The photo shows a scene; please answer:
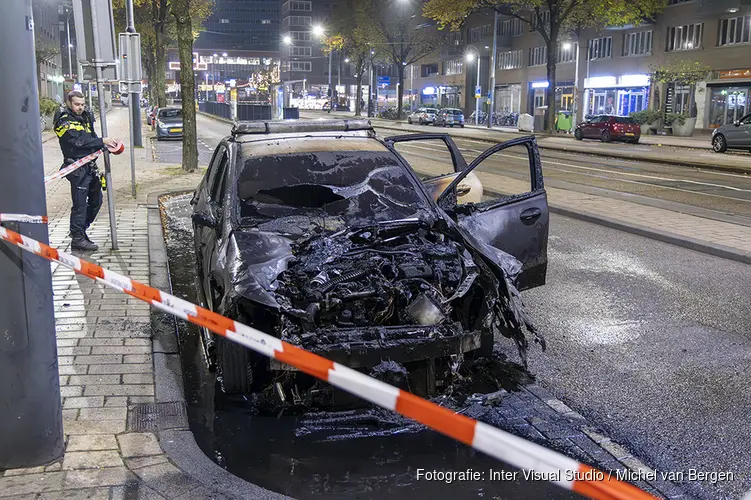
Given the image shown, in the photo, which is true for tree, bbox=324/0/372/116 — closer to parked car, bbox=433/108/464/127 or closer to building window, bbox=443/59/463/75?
building window, bbox=443/59/463/75

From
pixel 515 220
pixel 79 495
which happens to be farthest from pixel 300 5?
pixel 79 495

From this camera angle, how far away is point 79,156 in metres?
8.56

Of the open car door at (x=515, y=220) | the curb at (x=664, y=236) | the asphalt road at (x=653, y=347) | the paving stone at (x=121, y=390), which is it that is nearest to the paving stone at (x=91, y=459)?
the paving stone at (x=121, y=390)

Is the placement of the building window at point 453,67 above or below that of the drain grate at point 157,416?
above

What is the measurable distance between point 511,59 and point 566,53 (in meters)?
8.82

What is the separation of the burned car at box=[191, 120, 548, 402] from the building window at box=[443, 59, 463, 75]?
72.5m

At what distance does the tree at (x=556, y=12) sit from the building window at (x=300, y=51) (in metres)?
85.1

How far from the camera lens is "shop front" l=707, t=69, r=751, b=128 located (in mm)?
41188

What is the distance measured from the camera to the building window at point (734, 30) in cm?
4119

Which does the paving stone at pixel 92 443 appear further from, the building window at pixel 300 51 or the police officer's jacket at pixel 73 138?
the building window at pixel 300 51

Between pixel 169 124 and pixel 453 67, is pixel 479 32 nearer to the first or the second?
pixel 453 67

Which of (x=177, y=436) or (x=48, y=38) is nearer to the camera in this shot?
(x=177, y=436)

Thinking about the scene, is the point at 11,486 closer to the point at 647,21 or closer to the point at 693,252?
the point at 693,252

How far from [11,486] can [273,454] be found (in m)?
1.32
